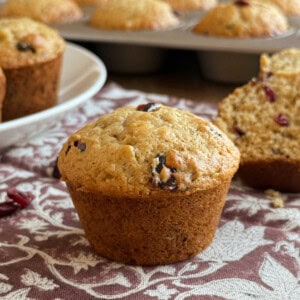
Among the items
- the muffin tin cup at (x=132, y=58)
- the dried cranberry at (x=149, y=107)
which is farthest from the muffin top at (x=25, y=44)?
the muffin tin cup at (x=132, y=58)

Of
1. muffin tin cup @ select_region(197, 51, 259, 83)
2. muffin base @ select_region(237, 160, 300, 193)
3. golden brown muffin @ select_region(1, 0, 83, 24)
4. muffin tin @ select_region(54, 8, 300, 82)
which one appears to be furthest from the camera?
golden brown muffin @ select_region(1, 0, 83, 24)

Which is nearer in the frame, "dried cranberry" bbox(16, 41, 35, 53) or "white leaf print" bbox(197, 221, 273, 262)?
"white leaf print" bbox(197, 221, 273, 262)

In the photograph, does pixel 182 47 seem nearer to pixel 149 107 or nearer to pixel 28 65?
pixel 28 65

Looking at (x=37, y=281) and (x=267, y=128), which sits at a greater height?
(x=267, y=128)

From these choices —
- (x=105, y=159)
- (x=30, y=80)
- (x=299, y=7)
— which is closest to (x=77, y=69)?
(x=30, y=80)

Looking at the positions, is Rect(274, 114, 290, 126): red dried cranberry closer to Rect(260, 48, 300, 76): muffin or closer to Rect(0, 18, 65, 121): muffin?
Rect(260, 48, 300, 76): muffin

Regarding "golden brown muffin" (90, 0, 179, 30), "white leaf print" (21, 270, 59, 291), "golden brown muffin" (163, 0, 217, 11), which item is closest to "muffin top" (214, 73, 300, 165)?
"white leaf print" (21, 270, 59, 291)

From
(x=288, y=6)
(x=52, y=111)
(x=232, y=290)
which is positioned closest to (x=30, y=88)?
(x=52, y=111)
